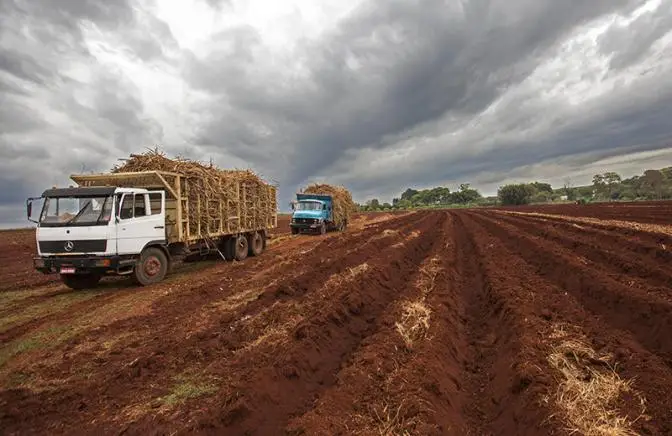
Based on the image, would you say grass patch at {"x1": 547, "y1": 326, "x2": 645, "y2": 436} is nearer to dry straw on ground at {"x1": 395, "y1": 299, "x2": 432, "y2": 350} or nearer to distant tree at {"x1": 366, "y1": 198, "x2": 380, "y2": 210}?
dry straw on ground at {"x1": 395, "y1": 299, "x2": 432, "y2": 350}

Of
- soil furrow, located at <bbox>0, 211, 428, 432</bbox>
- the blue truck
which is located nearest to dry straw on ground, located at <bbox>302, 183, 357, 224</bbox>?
the blue truck

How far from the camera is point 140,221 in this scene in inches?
430

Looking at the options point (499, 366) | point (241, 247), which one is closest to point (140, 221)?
point (241, 247)

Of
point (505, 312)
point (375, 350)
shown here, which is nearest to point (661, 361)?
point (505, 312)

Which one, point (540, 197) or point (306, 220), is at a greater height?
point (540, 197)

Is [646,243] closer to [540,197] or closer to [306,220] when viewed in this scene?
[306,220]

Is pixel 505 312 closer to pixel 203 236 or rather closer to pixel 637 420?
pixel 637 420

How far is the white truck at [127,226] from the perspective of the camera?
10109mm

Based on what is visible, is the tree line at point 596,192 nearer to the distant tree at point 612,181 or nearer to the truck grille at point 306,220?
the distant tree at point 612,181

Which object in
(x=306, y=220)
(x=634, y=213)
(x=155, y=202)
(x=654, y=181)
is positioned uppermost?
(x=654, y=181)

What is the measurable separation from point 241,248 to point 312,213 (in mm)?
9604

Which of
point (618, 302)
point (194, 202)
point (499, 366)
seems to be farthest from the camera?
point (194, 202)

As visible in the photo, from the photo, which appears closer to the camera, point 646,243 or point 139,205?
point 139,205

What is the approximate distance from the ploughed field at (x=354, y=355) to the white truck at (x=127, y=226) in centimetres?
83
